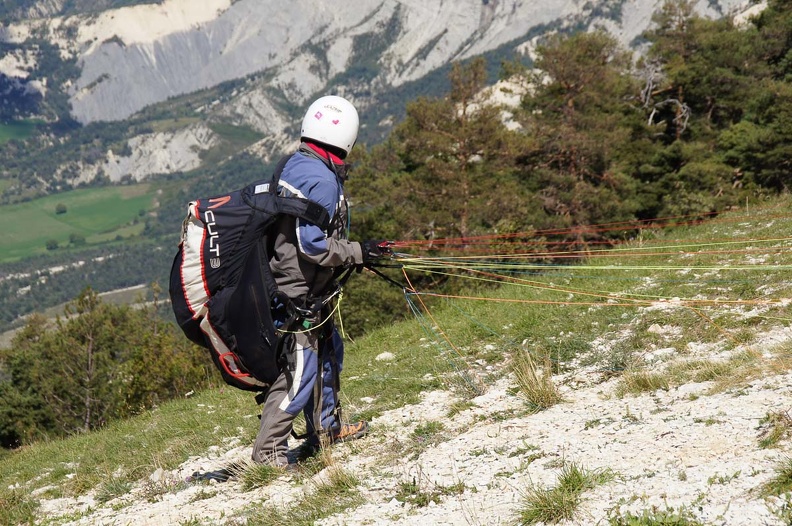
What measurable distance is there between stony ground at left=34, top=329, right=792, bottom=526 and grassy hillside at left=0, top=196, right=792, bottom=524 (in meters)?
0.03

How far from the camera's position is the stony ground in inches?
163

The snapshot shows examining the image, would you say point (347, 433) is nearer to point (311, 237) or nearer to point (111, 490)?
point (311, 237)

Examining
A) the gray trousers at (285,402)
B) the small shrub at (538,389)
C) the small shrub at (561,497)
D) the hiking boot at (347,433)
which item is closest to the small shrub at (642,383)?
the small shrub at (538,389)

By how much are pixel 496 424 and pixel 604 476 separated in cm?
168

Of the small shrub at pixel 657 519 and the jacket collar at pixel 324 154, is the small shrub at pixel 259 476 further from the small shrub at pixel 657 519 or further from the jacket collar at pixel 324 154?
the small shrub at pixel 657 519

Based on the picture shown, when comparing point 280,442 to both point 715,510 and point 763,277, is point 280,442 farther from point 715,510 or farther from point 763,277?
point 763,277

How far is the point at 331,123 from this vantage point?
615cm

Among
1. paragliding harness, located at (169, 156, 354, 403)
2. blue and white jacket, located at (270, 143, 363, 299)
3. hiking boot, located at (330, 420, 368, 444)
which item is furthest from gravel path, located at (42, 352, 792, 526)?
blue and white jacket, located at (270, 143, 363, 299)

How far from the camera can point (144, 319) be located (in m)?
63.3

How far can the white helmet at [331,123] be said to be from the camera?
20.1 ft

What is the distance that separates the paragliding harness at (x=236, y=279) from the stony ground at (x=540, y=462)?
3.72ft

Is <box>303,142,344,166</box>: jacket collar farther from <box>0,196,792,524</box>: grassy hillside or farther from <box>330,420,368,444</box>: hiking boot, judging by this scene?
<box>330,420,368,444</box>: hiking boot

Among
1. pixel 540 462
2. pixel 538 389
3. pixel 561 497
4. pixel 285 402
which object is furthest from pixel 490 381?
pixel 561 497

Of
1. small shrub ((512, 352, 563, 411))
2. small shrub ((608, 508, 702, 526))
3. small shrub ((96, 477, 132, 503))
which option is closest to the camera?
small shrub ((608, 508, 702, 526))
